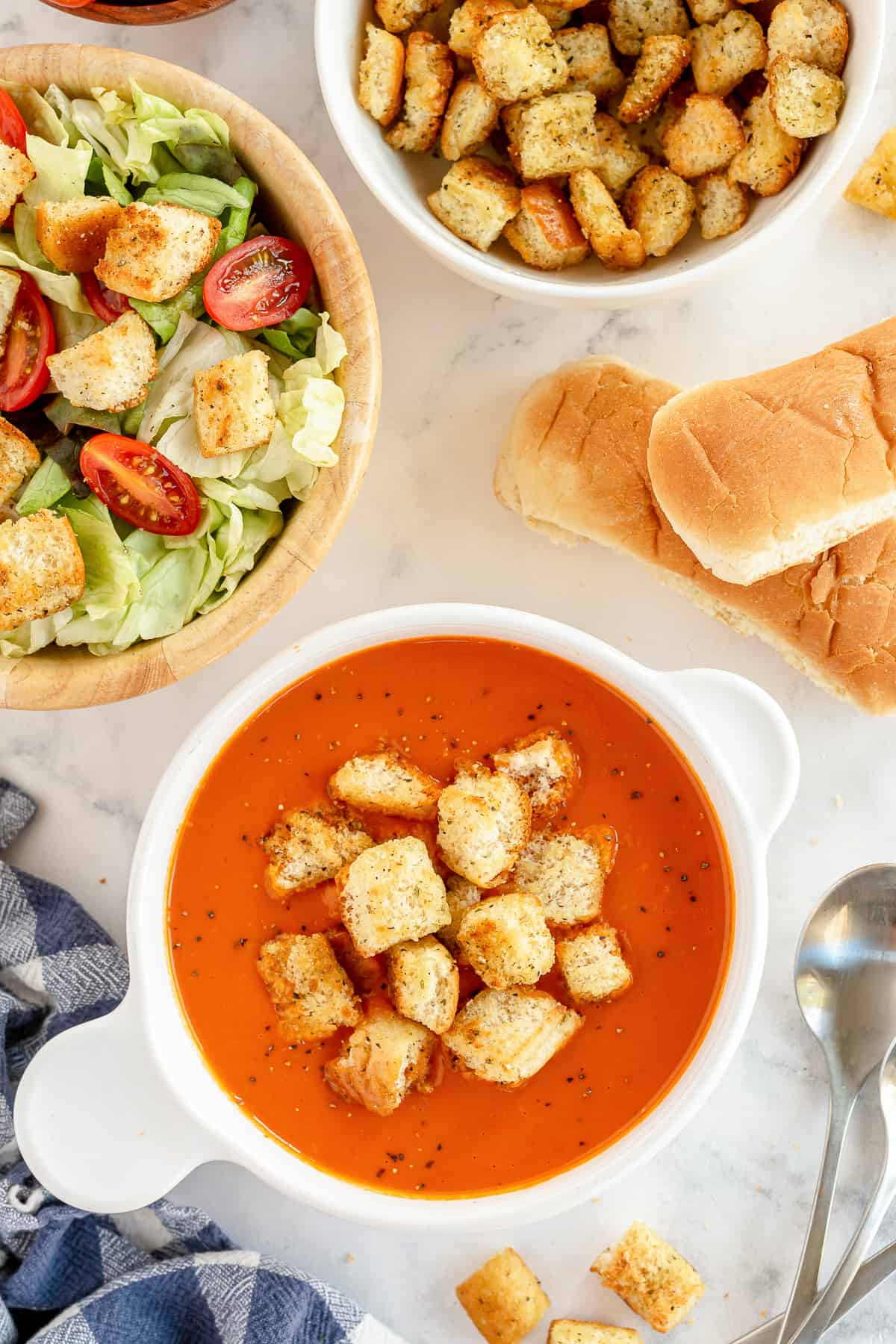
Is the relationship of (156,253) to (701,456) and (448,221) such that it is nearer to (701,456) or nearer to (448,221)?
(448,221)

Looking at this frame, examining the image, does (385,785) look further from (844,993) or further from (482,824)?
(844,993)

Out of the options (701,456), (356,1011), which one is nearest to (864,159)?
(701,456)

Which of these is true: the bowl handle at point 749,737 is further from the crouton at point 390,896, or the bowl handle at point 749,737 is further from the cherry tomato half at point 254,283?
the cherry tomato half at point 254,283

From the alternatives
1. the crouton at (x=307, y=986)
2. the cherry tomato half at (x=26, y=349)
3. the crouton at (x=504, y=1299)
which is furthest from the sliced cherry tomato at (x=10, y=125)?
the crouton at (x=504, y=1299)

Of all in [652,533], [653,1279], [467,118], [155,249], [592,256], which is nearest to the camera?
[155,249]

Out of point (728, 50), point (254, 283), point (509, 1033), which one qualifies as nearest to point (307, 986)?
point (509, 1033)

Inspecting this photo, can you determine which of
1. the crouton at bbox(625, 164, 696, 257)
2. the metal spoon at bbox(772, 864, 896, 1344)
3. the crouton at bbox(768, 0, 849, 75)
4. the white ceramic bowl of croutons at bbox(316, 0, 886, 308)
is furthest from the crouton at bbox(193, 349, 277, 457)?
the metal spoon at bbox(772, 864, 896, 1344)

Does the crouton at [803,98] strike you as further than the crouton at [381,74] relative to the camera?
No
